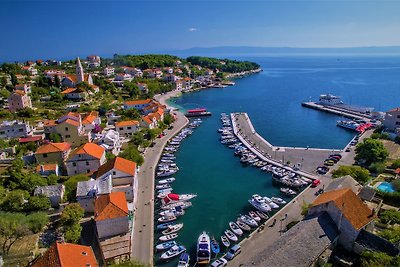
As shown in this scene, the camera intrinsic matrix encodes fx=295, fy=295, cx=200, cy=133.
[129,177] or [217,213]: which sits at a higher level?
[129,177]

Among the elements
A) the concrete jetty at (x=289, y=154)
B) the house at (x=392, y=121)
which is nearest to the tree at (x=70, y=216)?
the concrete jetty at (x=289, y=154)

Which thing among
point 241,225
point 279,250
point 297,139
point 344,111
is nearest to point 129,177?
point 241,225

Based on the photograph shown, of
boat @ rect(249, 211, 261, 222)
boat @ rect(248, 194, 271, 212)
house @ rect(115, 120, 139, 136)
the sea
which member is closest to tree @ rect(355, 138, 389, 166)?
the sea

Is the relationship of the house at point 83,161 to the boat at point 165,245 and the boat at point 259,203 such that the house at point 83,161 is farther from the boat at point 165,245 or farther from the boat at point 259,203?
the boat at point 259,203

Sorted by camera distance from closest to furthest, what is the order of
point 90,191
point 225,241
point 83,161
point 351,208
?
1. point 351,208
2. point 225,241
3. point 90,191
4. point 83,161

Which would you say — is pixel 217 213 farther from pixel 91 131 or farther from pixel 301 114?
pixel 301 114

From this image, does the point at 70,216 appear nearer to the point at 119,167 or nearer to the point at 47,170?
the point at 119,167

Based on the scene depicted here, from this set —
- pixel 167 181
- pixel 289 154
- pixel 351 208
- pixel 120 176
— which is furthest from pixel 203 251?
pixel 289 154

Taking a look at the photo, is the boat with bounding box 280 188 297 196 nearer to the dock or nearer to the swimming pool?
the swimming pool
